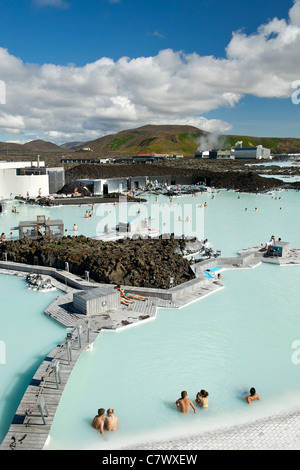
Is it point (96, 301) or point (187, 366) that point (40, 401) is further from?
point (96, 301)

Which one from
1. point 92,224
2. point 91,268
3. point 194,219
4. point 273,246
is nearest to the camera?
point 91,268

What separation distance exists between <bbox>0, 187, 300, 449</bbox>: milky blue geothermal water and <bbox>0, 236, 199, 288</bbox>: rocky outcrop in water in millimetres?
1694

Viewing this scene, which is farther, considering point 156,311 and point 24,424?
point 156,311

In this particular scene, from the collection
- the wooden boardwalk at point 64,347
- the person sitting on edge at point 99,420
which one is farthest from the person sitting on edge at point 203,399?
the wooden boardwalk at point 64,347

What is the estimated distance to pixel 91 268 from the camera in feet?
47.2

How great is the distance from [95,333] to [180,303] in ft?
11.3

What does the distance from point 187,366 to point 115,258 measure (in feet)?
21.4

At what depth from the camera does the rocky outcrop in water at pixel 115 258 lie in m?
13.7

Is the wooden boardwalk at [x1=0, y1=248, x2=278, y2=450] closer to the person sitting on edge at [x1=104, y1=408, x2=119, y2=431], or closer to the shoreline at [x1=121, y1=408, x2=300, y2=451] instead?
the person sitting on edge at [x1=104, y1=408, x2=119, y2=431]

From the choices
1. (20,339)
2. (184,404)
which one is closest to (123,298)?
(20,339)

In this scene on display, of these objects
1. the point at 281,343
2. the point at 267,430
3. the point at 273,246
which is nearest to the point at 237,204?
the point at 273,246

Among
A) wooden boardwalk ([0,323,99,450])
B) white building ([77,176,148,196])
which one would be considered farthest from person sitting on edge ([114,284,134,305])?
white building ([77,176,148,196])

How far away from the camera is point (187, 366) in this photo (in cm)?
891
